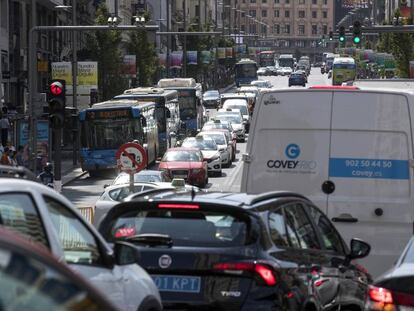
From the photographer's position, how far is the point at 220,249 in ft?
28.5

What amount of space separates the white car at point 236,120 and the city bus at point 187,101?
1636 millimetres

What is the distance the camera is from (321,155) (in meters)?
13.7

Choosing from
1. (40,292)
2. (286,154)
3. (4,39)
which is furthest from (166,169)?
(40,292)

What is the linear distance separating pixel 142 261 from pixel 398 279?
2135mm

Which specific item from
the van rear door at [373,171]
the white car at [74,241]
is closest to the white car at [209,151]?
the van rear door at [373,171]

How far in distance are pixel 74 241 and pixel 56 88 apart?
66.6ft

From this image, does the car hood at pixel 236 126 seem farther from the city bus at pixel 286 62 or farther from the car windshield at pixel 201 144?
the city bus at pixel 286 62

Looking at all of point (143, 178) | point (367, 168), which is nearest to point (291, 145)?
point (367, 168)

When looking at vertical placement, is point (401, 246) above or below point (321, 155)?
below

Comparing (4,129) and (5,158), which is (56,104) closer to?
(5,158)

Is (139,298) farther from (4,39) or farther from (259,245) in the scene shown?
(4,39)

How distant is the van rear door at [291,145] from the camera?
44.9 feet

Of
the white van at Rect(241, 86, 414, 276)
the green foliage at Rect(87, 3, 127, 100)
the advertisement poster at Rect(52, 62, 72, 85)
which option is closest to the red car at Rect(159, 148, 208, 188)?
the advertisement poster at Rect(52, 62, 72, 85)

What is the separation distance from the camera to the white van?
1348cm
